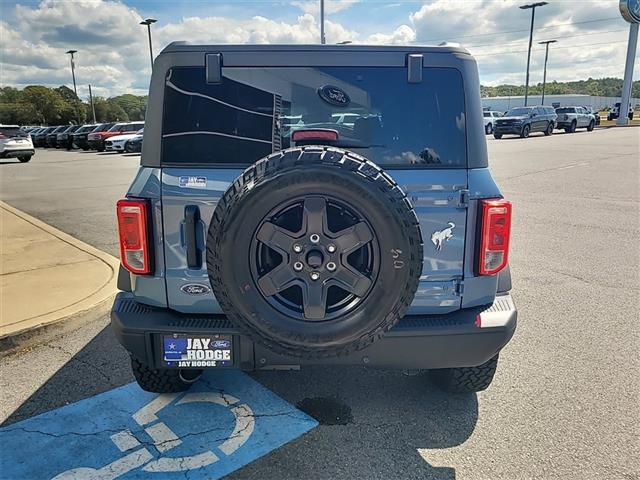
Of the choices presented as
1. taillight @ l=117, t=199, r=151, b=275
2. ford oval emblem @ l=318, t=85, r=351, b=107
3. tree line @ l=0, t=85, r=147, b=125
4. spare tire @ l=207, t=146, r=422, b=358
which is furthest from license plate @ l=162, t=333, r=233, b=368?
tree line @ l=0, t=85, r=147, b=125


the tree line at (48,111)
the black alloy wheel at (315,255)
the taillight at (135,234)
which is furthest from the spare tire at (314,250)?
the tree line at (48,111)

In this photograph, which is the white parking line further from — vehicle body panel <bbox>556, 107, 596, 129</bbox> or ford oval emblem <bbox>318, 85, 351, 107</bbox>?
vehicle body panel <bbox>556, 107, 596, 129</bbox>

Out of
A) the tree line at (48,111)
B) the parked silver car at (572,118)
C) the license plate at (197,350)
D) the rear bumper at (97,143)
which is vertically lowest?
the license plate at (197,350)

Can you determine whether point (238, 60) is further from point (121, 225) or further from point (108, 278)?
point (108, 278)

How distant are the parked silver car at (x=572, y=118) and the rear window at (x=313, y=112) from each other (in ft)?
122

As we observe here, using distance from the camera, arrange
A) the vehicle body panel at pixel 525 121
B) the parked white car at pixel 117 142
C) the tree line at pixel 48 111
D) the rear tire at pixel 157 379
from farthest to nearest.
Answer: the tree line at pixel 48 111, the vehicle body panel at pixel 525 121, the parked white car at pixel 117 142, the rear tire at pixel 157 379

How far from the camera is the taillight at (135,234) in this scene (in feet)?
8.29

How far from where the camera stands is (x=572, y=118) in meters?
35.6

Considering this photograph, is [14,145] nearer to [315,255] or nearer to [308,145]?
[308,145]

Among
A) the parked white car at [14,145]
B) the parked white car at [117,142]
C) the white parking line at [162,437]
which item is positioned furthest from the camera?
the parked white car at [117,142]

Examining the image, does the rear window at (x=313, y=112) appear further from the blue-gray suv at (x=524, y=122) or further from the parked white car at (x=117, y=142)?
the blue-gray suv at (x=524, y=122)

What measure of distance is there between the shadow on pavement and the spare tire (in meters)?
0.67

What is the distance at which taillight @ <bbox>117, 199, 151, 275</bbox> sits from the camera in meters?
2.53

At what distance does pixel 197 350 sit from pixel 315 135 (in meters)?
1.24
